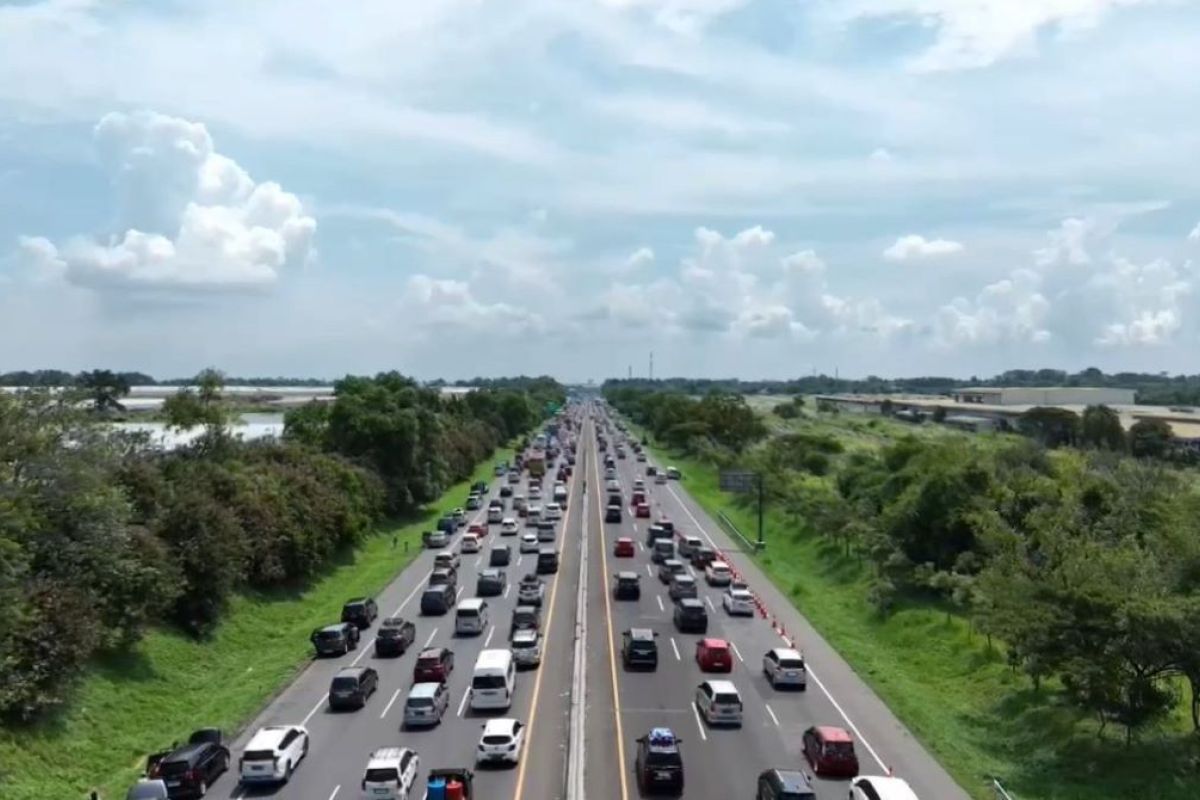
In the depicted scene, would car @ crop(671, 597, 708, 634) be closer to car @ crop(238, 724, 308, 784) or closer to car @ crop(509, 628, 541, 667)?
car @ crop(509, 628, 541, 667)

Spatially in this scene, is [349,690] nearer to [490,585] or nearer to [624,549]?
[490,585]

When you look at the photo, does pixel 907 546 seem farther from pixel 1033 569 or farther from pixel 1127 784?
pixel 1127 784

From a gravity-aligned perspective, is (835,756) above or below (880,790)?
below

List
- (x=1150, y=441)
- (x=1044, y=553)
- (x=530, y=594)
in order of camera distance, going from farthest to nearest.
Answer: (x=1150, y=441) < (x=530, y=594) < (x=1044, y=553)

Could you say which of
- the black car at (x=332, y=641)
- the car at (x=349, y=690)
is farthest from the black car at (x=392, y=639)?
the car at (x=349, y=690)

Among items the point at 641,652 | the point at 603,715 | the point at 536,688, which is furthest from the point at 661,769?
the point at 641,652

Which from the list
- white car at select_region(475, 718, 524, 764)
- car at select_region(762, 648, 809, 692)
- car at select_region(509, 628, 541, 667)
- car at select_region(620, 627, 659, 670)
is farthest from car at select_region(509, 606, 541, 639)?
white car at select_region(475, 718, 524, 764)

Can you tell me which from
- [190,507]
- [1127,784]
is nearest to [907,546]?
[1127,784]
